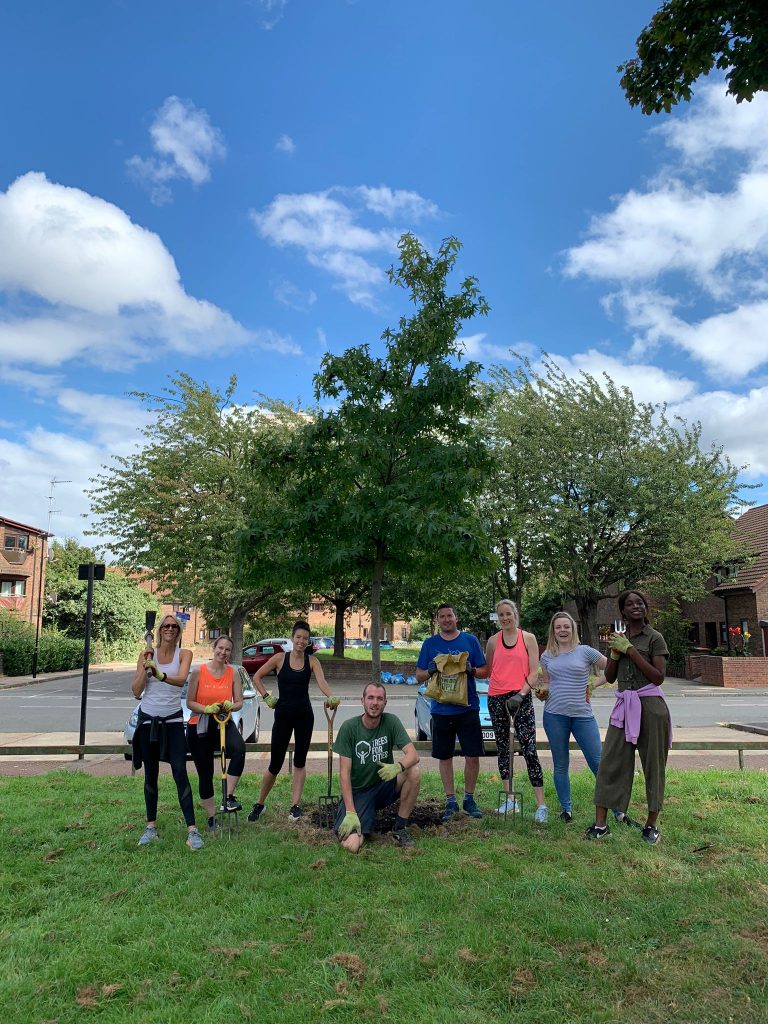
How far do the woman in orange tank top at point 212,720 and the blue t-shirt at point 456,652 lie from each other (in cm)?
163

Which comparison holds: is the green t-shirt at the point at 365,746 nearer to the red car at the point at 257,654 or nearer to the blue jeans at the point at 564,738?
the blue jeans at the point at 564,738

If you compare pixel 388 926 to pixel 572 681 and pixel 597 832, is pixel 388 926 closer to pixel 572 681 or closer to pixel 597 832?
pixel 597 832

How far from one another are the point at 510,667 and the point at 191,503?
18230mm

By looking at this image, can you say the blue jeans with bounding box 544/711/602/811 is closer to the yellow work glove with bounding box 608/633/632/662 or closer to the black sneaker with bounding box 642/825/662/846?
the black sneaker with bounding box 642/825/662/846

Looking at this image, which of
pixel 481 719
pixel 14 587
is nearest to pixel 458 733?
pixel 481 719

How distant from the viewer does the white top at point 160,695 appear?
568cm

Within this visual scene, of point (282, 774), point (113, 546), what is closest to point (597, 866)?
point (282, 774)

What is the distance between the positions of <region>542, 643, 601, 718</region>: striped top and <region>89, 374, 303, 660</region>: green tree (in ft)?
50.7

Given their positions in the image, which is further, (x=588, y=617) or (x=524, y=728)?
(x=588, y=617)

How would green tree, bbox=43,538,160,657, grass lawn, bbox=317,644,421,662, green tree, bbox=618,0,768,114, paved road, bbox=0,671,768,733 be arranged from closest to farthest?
green tree, bbox=618,0,768,114
paved road, bbox=0,671,768,733
grass lawn, bbox=317,644,421,662
green tree, bbox=43,538,160,657

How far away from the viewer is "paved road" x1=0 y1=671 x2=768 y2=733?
49.4 ft

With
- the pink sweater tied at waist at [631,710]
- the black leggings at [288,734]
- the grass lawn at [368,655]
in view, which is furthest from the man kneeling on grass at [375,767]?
the grass lawn at [368,655]

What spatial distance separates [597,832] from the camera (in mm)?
5555

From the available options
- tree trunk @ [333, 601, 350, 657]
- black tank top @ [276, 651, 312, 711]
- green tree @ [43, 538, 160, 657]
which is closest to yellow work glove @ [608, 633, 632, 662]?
black tank top @ [276, 651, 312, 711]
